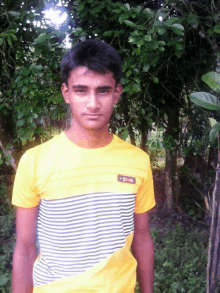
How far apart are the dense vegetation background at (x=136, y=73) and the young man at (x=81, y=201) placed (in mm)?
901

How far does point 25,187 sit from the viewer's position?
1.17 m

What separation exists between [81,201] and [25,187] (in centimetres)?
24

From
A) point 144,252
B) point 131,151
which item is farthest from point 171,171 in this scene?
point 131,151

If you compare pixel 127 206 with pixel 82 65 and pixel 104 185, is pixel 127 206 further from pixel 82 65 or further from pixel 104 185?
pixel 82 65

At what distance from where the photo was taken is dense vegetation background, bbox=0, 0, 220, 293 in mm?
2391

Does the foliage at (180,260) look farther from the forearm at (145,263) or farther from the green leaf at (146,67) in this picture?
→ the green leaf at (146,67)

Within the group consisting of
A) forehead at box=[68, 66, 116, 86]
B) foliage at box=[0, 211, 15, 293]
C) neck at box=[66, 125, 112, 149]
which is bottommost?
foliage at box=[0, 211, 15, 293]

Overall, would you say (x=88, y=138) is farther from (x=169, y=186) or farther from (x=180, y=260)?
(x=169, y=186)

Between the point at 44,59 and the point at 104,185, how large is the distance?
1.79 meters

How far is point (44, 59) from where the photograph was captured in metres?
2.61

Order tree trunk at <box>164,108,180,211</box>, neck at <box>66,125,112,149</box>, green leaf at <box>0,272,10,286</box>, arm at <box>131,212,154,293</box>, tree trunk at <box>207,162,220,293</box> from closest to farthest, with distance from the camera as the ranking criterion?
1. neck at <box>66,125,112,149</box>
2. arm at <box>131,212,154,293</box>
3. tree trunk at <box>207,162,220,293</box>
4. green leaf at <box>0,272,10,286</box>
5. tree trunk at <box>164,108,180,211</box>

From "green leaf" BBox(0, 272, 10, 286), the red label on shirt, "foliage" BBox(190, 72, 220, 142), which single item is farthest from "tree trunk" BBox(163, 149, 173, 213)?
the red label on shirt

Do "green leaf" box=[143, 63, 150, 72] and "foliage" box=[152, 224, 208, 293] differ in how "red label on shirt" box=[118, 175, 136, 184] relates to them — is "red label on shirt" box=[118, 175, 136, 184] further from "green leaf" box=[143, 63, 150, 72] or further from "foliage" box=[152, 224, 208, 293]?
"foliage" box=[152, 224, 208, 293]

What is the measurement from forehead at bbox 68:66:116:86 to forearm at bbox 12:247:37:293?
74 centimetres
